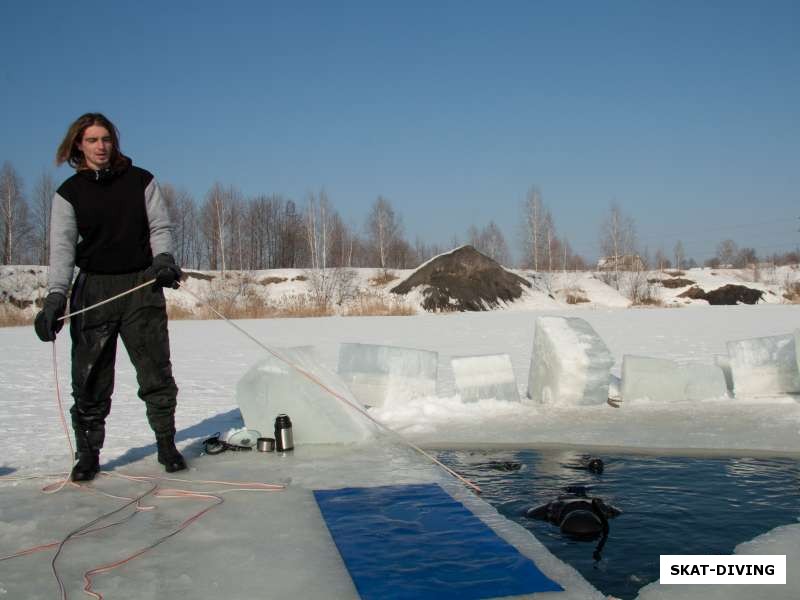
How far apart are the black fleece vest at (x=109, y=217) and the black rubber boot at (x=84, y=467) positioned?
1053 millimetres

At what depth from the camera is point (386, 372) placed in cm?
614

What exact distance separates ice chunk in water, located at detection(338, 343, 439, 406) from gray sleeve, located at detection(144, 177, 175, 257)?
251 cm

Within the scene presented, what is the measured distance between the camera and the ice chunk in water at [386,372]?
612 cm

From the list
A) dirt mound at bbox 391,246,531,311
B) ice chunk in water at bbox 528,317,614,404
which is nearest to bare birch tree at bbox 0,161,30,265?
dirt mound at bbox 391,246,531,311

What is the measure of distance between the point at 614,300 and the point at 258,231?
28503 mm

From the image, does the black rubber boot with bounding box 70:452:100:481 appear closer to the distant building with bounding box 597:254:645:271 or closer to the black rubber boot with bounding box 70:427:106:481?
the black rubber boot with bounding box 70:427:106:481

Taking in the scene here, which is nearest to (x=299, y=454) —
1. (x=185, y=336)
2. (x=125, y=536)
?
(x=125, y=536)

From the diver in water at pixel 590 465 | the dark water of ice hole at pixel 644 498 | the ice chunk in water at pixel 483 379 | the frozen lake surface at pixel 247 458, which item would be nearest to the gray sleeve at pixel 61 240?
the frozen lake surface at pixel 247 458

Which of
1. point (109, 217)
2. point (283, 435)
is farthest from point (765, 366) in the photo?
point (109, 217)

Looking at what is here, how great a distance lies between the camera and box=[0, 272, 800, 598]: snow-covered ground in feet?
8.13

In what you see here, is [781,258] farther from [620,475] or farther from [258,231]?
[620,475]

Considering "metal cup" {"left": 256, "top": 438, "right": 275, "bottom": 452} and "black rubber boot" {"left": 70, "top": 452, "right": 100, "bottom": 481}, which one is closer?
"black rubber boot" {"left": 70, "top": 452, "right": 100, "bottom": 481}

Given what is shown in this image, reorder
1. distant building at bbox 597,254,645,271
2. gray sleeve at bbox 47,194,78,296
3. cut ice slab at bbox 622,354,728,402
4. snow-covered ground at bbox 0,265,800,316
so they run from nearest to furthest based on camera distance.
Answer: gray sleeve at bbox 47,194,78,296 < cut ice slab at bbox 622,354,728,402 < snow-covered ground at bbox 0,265,800,316 < distant building at bbox 597,254,645,271

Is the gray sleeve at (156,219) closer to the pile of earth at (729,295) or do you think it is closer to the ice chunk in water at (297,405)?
the ice chunk in water at (297,405)
